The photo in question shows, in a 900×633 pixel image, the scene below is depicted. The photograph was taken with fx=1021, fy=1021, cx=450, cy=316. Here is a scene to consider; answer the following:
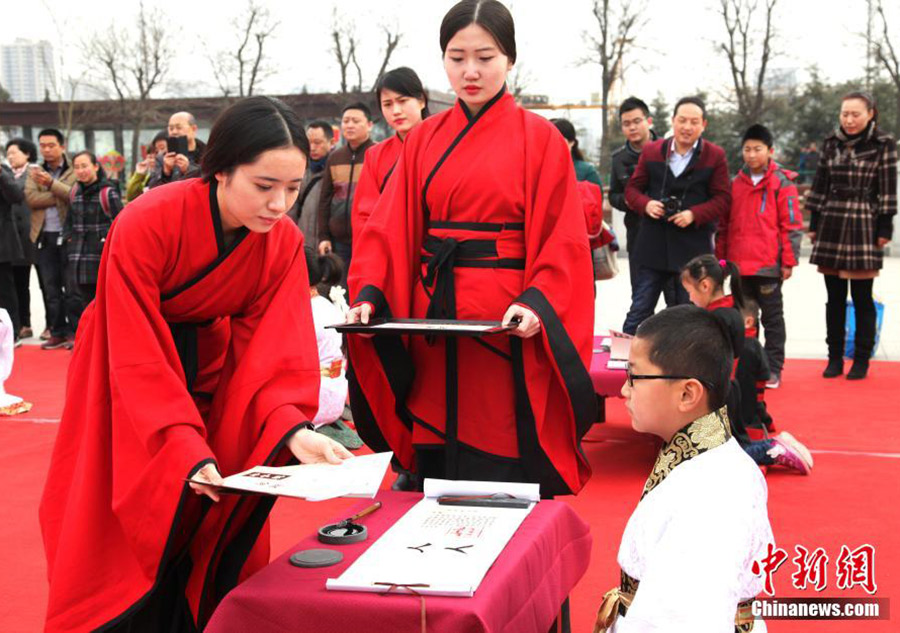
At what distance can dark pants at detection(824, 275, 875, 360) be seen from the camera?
620cm

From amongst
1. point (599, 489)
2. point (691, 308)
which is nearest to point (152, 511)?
point (691, 308)

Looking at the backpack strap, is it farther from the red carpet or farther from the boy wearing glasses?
the boy wearing glasses

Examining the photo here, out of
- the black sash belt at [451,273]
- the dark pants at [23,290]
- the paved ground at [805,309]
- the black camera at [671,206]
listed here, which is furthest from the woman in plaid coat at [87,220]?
the black sash belt at [451,273]

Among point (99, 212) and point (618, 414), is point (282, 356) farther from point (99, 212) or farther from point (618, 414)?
point (99, 212)

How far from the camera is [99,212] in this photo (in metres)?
7.12

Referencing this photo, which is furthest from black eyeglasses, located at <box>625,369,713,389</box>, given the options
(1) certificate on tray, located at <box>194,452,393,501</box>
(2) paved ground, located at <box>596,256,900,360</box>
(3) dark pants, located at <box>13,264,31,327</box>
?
(3) dark pants, located at <box>13,264,31,327</box>

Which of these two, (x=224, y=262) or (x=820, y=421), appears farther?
(x=820, y=421)

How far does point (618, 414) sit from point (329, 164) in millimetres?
2198

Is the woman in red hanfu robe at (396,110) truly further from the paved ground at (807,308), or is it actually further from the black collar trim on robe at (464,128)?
the paved ground at (807,308)

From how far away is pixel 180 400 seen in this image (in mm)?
2119

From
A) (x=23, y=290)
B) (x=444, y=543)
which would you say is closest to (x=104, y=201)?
(x=23, y=290)

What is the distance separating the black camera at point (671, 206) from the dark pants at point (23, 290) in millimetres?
5140

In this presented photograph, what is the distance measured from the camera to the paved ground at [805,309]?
24.3ft

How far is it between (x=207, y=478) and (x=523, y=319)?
1.07 meters
